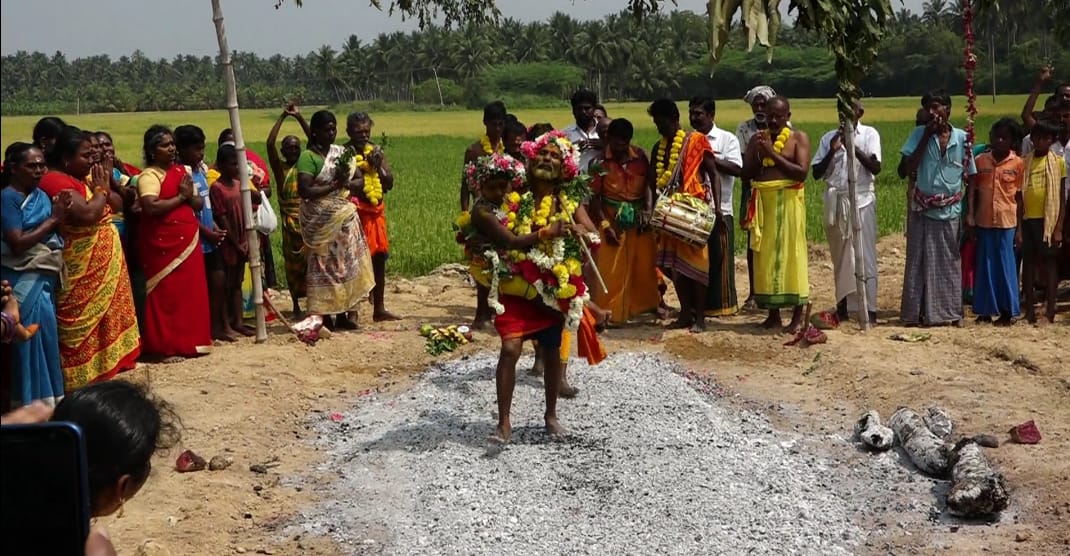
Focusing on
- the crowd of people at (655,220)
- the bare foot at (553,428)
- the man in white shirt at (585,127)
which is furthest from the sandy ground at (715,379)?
the man in white shirt at (585,127)

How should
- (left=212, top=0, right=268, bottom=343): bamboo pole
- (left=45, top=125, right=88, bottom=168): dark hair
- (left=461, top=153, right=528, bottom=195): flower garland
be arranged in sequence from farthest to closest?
(left=212, top=0, right=268, bottom=343): bamboo pole, (left=45, top=125, right=88, bottom=168): dark hair, (left=461, top=153, right=528, bottom=195): flower garland

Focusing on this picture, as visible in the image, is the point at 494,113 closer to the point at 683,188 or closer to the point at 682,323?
the point at 683,188

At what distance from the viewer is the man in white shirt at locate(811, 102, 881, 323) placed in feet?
33.6

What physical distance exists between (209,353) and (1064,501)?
6174mm

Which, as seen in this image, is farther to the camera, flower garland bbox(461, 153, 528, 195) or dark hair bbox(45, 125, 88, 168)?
dark hair bbox(45, 125, 88, 168)

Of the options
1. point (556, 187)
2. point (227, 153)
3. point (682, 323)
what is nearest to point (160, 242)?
point (227, 153)

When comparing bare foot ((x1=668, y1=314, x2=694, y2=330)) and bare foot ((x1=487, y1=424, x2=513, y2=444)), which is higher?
bare foot ((x1=487, y1=424, x2=513, y2=444))

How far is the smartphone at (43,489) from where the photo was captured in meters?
2.11

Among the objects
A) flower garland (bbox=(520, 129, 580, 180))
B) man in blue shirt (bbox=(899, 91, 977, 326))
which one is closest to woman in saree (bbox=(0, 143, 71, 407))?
flower garland (bbox=(520, 129, 580, 180))

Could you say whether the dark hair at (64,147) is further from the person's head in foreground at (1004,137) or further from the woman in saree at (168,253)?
the person's head in foreground at (1004,137)

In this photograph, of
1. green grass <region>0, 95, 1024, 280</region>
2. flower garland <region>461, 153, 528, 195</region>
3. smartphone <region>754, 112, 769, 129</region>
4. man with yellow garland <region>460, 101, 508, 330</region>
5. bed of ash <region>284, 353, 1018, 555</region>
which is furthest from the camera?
green grass <region>0, 95, 1024, 280</region>

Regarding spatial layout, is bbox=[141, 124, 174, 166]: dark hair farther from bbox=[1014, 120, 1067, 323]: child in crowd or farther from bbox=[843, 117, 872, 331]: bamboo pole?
bbox=[1014, 120, 1067, 323]: child in crowd

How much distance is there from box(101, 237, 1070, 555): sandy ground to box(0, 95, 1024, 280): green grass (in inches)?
79.4

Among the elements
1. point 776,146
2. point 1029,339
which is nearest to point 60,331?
point 776,146
